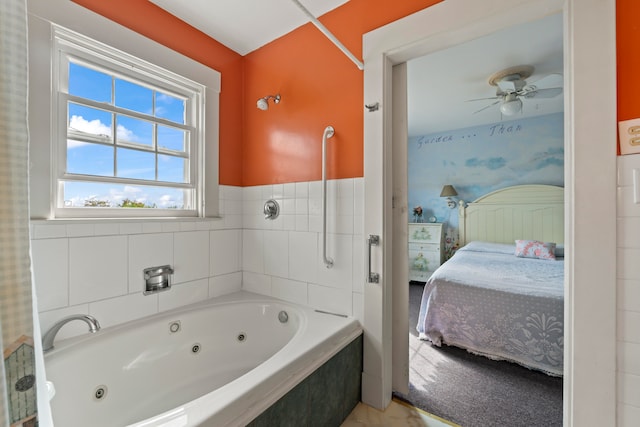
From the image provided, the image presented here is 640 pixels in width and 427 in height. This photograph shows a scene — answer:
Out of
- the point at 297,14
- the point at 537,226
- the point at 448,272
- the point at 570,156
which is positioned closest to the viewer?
the point at 570,156

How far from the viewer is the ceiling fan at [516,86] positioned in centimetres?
246

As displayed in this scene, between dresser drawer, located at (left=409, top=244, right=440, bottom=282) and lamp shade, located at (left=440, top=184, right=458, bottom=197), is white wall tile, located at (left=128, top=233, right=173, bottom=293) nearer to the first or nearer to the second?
dresser drawer, located at (left=409, top=244, right=440, bottom=282)

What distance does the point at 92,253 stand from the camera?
55.3 inches

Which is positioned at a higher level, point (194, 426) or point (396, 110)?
point (396, 110)

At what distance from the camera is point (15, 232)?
48cm

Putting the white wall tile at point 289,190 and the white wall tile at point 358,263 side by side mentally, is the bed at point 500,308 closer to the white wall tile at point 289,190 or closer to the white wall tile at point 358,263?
the white wall tile at point 358,263

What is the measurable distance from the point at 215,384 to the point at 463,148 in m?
4.43

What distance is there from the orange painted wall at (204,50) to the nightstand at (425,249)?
10.4ft

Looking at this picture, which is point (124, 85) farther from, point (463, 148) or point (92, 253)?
point (463, 148)

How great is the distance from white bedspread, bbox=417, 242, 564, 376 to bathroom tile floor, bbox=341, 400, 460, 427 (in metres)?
0.94

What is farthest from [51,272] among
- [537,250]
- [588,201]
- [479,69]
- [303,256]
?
[537,250]

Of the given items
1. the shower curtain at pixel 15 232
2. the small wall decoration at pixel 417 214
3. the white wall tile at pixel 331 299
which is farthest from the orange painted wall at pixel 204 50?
the small wall decoration at pixel 417 214

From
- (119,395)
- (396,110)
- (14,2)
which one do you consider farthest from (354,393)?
(14,2)

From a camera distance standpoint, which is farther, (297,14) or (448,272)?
(448,272)
